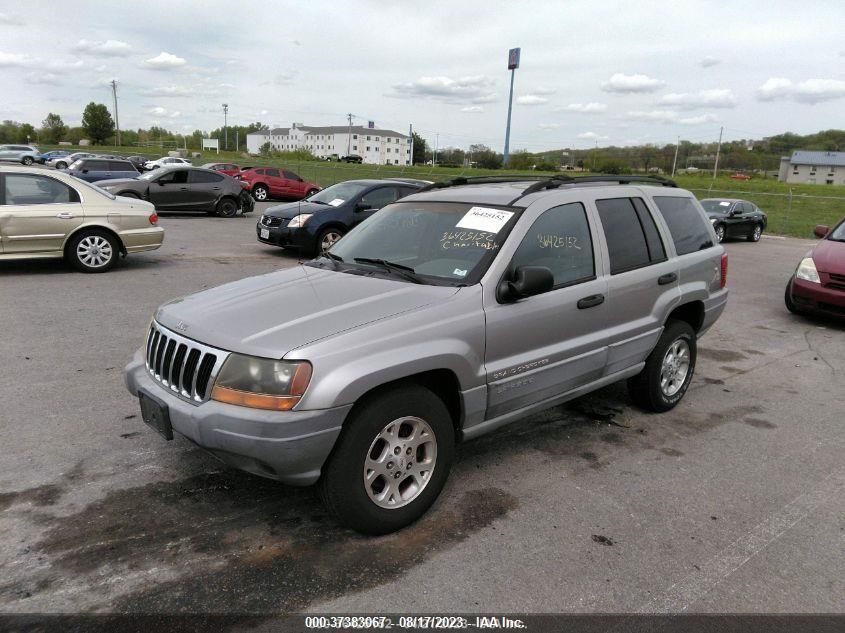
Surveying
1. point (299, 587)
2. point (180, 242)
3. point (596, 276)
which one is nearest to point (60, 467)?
point (299, 587)

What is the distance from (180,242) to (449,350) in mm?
11959

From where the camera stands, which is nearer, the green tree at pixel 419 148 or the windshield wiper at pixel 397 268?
the windshield wiper at pixel 397 268

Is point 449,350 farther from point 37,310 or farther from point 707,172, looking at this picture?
point 707,172

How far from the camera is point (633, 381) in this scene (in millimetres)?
4906

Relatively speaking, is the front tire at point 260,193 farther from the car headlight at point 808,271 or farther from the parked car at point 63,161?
the car headlight at point 808,271

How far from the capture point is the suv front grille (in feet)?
9.64

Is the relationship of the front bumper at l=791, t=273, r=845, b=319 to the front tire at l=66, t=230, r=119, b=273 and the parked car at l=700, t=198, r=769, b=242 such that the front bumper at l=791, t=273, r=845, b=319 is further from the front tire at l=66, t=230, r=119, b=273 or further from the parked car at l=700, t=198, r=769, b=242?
the parked car at l=700, t=198, r=769, b=242

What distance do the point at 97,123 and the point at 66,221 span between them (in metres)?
98.0

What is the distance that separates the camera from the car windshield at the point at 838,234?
889 cm

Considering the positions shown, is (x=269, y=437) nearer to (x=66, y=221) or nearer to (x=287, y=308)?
(x=287, y=308)

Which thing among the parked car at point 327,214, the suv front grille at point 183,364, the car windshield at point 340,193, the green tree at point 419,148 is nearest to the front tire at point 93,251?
the parked car at point 327,214

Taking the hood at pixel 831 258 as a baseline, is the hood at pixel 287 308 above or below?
above

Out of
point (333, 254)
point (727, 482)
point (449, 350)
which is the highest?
point (333, 254)

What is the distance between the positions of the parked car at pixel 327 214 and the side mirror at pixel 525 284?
26.8 feet
